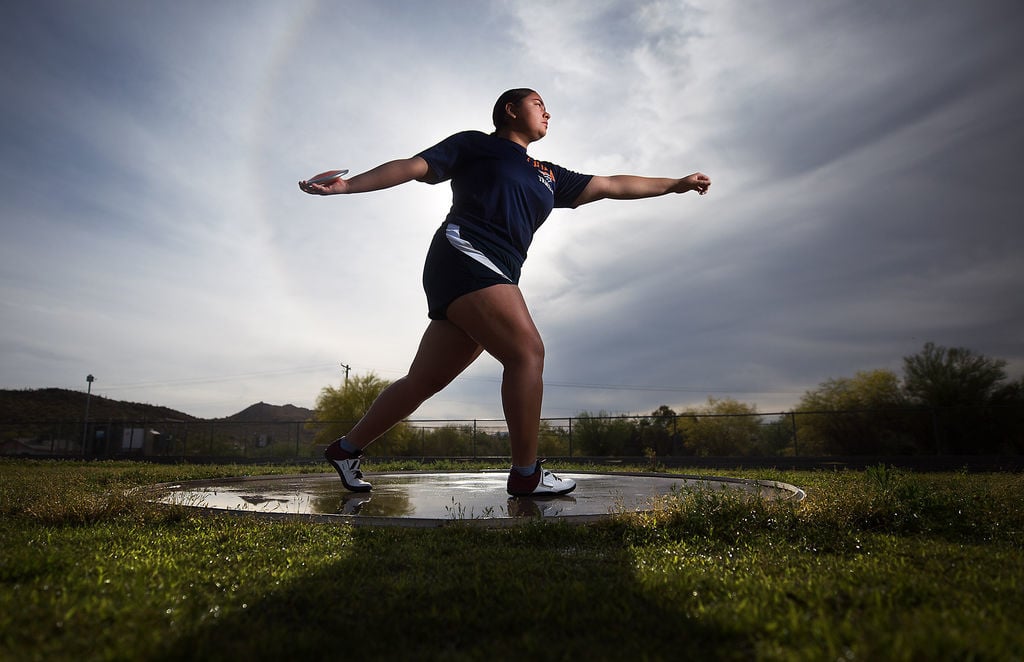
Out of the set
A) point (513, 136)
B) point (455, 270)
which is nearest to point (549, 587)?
point (455, 270)

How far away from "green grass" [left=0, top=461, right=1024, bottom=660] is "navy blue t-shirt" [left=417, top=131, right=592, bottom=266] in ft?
5.09

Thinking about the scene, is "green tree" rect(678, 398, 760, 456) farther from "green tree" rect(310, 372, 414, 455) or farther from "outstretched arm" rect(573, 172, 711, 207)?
"outstretched arm" rect(573, 172, 711, 207)

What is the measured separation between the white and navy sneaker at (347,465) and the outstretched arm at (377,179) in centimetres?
171

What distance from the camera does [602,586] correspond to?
64.1 inches

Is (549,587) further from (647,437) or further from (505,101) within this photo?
(647,437)

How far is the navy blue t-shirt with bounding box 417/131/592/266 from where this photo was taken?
307 centimetres

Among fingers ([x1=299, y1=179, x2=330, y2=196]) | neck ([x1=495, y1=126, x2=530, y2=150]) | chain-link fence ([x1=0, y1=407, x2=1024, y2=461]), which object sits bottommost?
chain-link fence ([x1=0, y1=407, x2=1024, y2=461])

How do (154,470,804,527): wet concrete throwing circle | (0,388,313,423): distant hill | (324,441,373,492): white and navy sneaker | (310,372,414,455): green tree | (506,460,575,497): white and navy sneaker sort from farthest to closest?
1. (0,388,313,423): distant hill
2. (310,372,414,455): green tree
3. (324,441,373,492): white and navy sneaker
4. (506,460,575,497): white and navy sneaker
5. (154,470,804,527): wet concrete throwing circle

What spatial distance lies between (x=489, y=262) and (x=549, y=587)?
178 centimetres

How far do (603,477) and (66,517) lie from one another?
169 inches

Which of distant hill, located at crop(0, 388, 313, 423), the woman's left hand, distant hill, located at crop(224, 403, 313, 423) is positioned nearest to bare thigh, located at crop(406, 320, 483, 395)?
the woman's left hand

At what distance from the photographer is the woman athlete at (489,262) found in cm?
292

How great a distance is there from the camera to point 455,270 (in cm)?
297

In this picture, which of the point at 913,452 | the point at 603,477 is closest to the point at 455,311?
the point at 603,477
